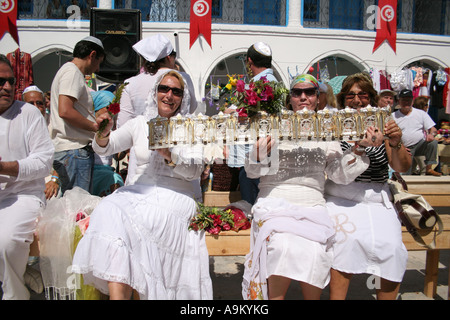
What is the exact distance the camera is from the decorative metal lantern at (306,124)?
247cm

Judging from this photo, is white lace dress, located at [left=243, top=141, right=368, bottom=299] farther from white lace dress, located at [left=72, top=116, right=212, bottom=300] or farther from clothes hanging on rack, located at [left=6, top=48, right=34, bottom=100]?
clothes hanging on rack, located at [left=6, top=48, right=34, bottom=100]

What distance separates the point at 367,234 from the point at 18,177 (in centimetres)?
256

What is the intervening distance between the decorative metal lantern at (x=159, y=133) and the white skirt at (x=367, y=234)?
136cm

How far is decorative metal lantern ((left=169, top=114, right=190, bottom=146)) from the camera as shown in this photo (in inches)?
97.8

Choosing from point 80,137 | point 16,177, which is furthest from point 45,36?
point 16,177

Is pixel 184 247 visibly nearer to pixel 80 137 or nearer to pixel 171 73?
pixel 171 73

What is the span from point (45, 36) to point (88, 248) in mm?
9926

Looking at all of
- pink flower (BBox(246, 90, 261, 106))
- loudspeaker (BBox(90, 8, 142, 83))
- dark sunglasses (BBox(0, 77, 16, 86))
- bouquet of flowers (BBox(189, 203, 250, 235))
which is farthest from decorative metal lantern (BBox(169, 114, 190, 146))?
loudspeaker (BBox(90, 8, 142, 83))

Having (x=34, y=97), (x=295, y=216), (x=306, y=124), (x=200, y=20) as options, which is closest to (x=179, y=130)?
(x=306, y=124)

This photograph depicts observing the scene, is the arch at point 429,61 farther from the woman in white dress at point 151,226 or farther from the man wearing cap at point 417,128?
the woman in white dress at point 151,226

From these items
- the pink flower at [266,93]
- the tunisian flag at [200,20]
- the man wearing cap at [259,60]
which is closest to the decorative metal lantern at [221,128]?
the pink flower at [266,93]

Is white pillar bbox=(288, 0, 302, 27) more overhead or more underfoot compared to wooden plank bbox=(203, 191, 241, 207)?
more overhead

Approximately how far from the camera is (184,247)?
103 inches

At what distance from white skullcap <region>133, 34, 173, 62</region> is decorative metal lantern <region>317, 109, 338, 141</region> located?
5.39 ft
